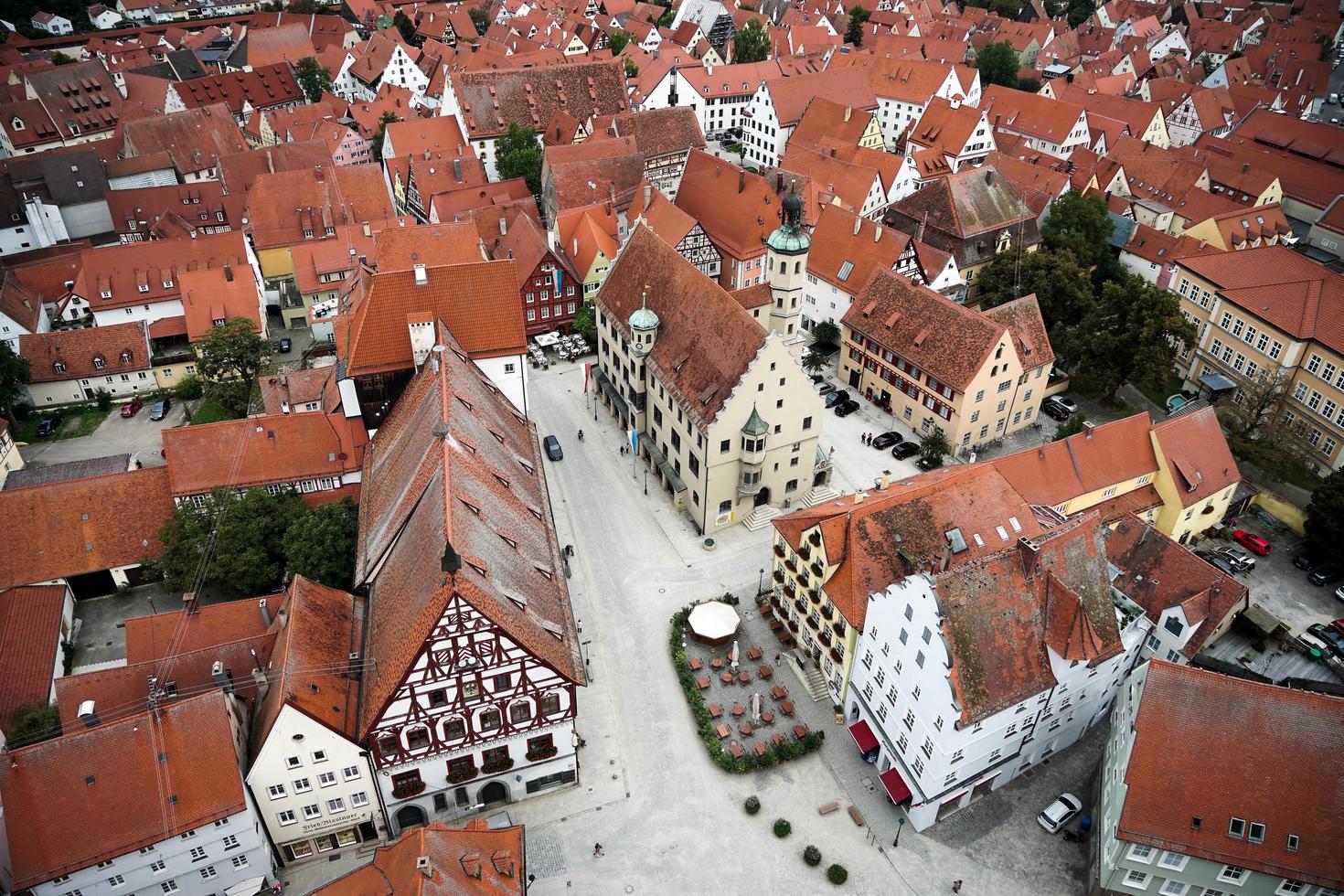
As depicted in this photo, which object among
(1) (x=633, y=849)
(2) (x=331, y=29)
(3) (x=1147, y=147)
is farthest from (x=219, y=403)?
(2) (x=331, y=29)

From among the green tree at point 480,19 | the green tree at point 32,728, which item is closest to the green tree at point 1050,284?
the green tree at point 32,728

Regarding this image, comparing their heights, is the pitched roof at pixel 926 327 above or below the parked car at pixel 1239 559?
above

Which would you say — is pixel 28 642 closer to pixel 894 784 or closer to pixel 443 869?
pixel 443 869

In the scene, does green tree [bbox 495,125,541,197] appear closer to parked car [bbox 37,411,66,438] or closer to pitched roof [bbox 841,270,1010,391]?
pitched roof [bbox 841,270,1010,391]

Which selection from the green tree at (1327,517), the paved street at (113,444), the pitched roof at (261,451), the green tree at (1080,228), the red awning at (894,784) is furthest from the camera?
the green tree at (1080,228)

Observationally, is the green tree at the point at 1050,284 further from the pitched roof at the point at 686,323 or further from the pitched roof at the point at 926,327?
the pitched roof at the point at 686,323

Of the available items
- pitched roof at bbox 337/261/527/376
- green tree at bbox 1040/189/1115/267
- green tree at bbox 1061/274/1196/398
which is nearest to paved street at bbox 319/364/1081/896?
pitched roof at bbox 337/261/527/376
